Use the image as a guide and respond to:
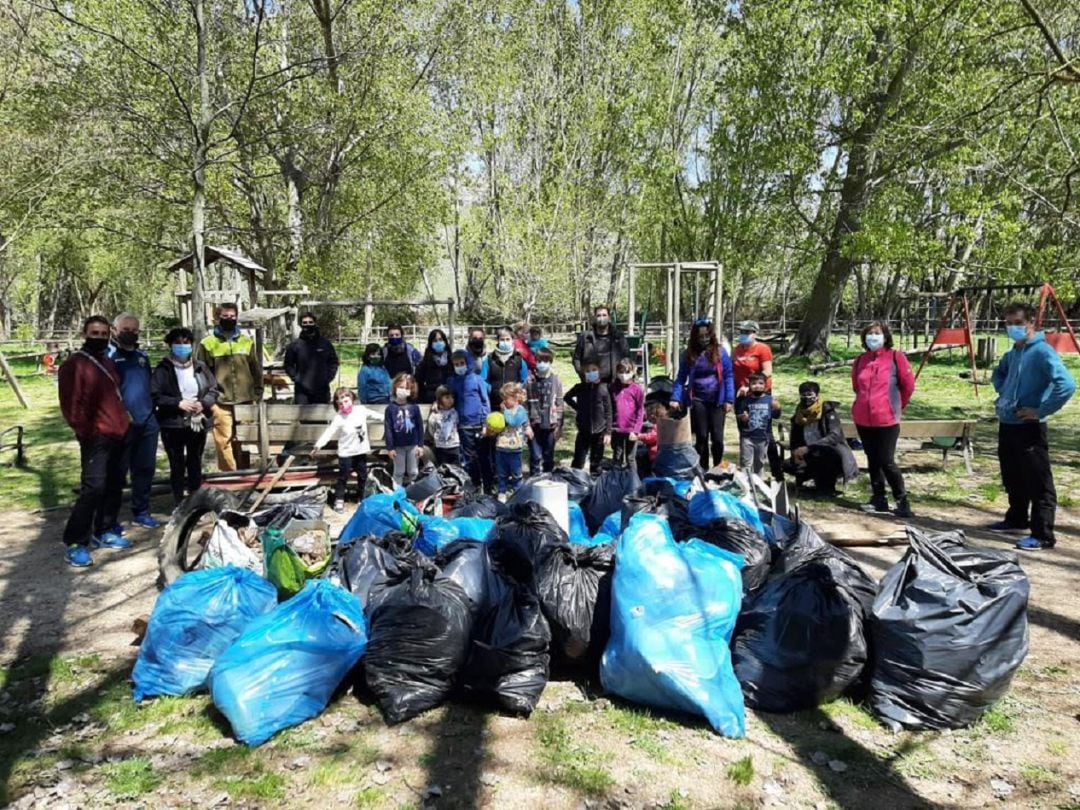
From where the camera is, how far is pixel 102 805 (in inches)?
101

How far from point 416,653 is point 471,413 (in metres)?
3.94

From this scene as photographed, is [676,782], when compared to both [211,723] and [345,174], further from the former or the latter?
[345,174]

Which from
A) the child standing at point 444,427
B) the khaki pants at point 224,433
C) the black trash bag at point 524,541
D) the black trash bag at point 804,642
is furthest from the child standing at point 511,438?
the black trash bag at point 804,642

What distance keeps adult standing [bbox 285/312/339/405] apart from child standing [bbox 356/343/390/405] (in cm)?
37

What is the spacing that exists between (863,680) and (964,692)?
1.21ft

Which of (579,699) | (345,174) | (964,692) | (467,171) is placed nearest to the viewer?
(964,692)

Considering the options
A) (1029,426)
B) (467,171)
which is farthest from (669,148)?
(1029,426)

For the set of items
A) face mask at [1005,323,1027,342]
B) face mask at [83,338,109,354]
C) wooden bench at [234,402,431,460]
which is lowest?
wooden bench at [234,402,431,460]

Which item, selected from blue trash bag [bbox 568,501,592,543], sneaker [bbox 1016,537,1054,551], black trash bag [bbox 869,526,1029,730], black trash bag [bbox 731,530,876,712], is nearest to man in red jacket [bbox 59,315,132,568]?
blue trash bag [bbox 568,501,592,543]

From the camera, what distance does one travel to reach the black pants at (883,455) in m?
5.76

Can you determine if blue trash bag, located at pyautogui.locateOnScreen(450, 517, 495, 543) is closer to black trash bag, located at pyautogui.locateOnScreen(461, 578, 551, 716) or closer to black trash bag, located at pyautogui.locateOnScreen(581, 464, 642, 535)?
black trash bag, located at pyautogui.locateOnScreen(581, 464, 642, 535)

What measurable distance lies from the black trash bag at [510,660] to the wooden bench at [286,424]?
3959mm

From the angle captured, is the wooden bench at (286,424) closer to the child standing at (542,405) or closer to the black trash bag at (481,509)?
the child standing at (542,405)

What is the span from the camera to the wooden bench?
22.7ft
